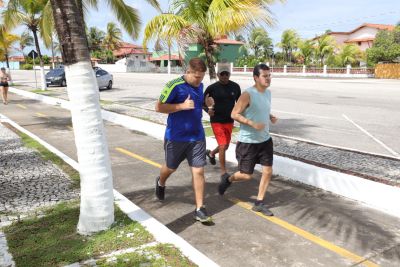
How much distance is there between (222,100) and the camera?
591 centimetres

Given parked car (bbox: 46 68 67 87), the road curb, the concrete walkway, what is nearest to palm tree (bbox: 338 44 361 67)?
parked car (bbox: 46 68 67 87)

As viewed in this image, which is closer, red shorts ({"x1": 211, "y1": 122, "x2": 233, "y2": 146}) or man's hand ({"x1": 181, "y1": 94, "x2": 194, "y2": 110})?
man's hand ({"x1": 181, "y1": 94, "x2": 194, "y2": 110})

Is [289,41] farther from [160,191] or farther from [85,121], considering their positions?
[85,121]

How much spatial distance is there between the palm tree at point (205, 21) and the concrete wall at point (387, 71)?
117ft

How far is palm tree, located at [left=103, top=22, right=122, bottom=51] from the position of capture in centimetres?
7119

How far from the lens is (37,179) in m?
6.12

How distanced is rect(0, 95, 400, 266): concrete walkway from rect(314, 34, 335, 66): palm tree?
4527cm

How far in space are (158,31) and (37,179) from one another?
434cm

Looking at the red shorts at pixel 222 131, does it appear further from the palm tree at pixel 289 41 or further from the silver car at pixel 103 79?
the palm tree at pixel 289 41

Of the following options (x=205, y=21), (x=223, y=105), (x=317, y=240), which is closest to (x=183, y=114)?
(x=223, y=105)

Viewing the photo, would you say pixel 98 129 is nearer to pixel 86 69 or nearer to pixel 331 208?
pixel 86 69

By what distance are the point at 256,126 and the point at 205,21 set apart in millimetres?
5072

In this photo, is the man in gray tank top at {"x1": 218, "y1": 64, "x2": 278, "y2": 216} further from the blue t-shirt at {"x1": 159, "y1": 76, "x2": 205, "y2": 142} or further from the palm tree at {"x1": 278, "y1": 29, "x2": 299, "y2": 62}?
the palm tree at {"x1": 278, "y1": 29, "x2": 299, "y2": 62}

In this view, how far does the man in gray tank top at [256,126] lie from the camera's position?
4537 millimetres
